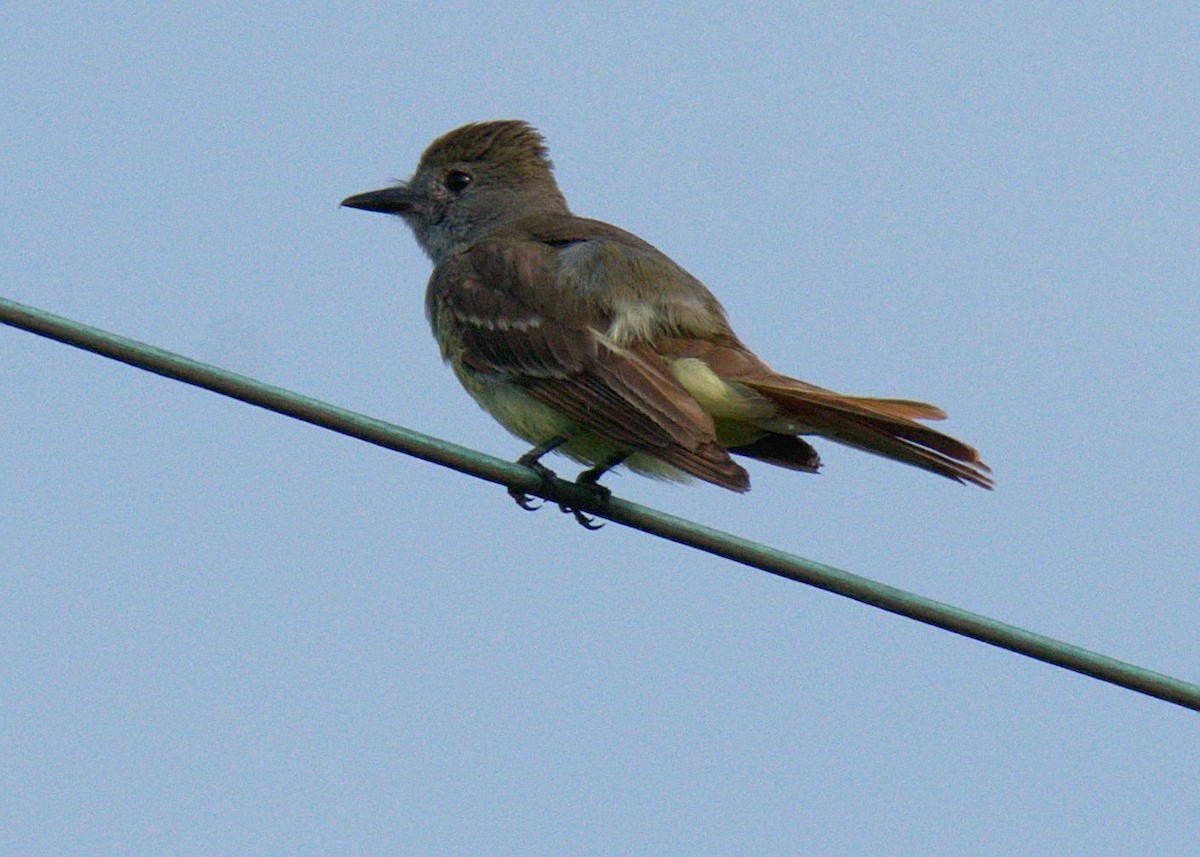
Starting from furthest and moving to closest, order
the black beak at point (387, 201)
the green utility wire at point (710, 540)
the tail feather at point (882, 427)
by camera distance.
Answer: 1. the black beak at point (387, 201)
2. the tail feather at point (882, 427)
3. the green utility wire at point (710, 540)

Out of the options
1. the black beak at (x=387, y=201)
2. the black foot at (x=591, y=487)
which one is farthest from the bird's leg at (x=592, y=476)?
the black beak at (x=387, y=201)

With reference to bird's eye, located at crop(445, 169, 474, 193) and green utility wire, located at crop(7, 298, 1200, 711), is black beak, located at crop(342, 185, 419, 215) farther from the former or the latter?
green utility wire, located at crop(7, 298, 1200, 711)

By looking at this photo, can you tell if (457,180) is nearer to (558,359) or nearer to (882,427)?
(558,359)

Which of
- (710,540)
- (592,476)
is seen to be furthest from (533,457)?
(710,540)

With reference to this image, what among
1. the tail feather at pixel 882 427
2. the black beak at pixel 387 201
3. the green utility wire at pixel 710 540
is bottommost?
the green utility wire at pixel 710 540

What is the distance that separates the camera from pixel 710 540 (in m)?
4.62

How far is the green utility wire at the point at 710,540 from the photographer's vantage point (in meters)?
4.25

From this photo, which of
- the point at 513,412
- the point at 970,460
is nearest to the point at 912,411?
the point at 970,460

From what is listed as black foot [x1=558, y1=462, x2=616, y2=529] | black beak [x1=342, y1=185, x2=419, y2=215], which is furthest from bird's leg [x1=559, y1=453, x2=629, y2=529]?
black beak [x1=342, y1=185, x2=419, y2=215]

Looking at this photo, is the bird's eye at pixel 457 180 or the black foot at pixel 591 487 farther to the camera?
the bird's eye at pixel 457 180

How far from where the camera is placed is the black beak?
892cm

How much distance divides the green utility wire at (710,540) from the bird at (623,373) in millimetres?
Answer: 1375

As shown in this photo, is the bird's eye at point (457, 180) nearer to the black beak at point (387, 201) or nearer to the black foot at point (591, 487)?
the black beak at point (387, 201)

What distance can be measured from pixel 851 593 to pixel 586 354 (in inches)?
98.3
